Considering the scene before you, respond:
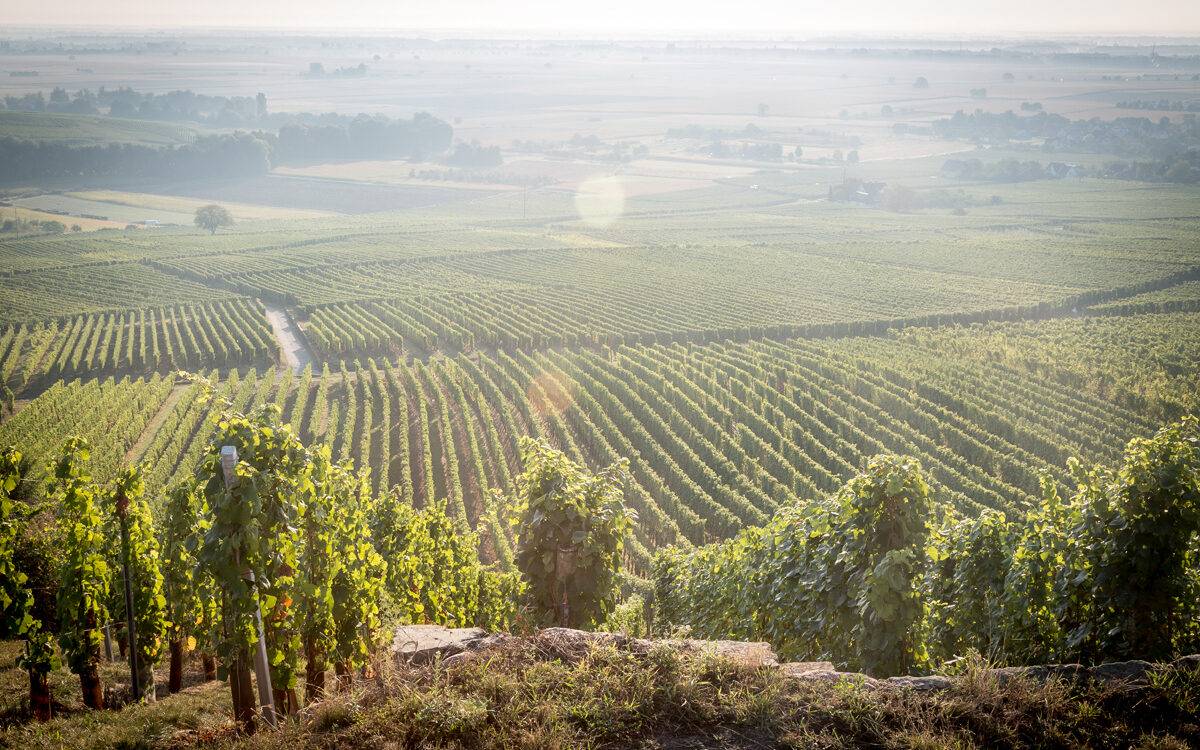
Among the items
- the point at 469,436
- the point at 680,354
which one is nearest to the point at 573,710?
the point at 469,436

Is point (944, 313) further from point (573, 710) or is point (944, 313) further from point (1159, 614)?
point (573, 710)

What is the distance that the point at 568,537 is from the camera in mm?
10953

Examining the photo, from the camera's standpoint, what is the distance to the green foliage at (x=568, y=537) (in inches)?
429

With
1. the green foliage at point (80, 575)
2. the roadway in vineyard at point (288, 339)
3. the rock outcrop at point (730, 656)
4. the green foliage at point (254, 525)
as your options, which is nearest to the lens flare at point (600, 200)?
the roadway in vineyard at point (288, 339)

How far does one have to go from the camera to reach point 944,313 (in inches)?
2467

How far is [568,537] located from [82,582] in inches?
269

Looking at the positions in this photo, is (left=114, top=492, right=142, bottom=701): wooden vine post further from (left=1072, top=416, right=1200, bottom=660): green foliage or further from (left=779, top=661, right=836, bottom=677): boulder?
(left=1072, top=416, right=1200, bottom=660): green foliage

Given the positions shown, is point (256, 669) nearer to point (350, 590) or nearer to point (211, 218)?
point (350, 590)

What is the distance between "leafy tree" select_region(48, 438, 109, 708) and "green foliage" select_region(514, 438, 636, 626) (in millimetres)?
5787

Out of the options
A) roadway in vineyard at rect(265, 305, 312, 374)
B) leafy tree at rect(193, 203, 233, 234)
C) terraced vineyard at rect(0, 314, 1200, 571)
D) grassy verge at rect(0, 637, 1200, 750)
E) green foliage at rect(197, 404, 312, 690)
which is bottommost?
terraced vineyard at rect(0, 314, 1200, 571)

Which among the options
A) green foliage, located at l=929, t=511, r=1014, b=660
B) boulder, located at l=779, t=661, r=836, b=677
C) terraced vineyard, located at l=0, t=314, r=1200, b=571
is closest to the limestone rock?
boulder, located at l=779, t=661, r=836, b=677

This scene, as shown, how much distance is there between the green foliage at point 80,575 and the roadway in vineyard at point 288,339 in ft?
129

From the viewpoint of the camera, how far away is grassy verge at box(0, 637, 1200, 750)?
6.25 m

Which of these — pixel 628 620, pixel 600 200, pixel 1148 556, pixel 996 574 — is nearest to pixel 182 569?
pixel 628 620
